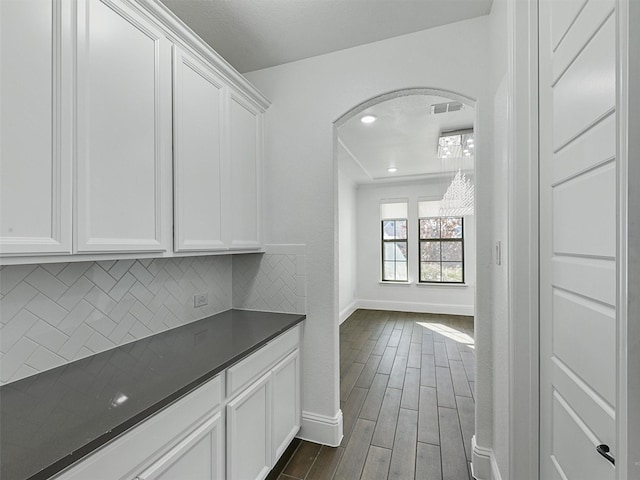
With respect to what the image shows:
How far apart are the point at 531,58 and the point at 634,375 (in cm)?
123

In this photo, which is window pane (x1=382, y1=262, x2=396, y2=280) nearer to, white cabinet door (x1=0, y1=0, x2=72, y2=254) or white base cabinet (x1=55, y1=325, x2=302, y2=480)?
white base cabinet (x1=55, y1=325, x2=302, y2=480)

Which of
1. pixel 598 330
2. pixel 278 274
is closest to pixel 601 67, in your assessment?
pixel 598 330

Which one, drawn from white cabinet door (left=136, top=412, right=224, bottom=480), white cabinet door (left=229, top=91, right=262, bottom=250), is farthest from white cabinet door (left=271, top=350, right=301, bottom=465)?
white cabinet door (left=229, top=91, right=262, bottom=250)

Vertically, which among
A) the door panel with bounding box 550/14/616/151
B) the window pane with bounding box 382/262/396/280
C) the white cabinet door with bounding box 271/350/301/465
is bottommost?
the white cabinet door with bounding box 271/350/301/465

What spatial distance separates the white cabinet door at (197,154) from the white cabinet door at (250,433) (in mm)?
809

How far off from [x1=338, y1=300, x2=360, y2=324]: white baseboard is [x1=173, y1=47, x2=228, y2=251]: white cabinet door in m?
4.09

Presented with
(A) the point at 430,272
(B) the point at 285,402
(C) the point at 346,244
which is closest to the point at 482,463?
(B) the point at 285,402

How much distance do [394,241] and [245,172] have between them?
4918mm

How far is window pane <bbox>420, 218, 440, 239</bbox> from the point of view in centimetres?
610

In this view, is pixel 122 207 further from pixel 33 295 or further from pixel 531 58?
pixel 531 58

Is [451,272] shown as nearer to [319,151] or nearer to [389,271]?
[389,271]

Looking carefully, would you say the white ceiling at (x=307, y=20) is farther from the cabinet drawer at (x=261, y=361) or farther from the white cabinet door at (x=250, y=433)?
the white cabinet door at (x=250, y=433)

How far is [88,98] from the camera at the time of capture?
43.0 inches

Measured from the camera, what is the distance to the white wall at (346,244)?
5.47 metres
